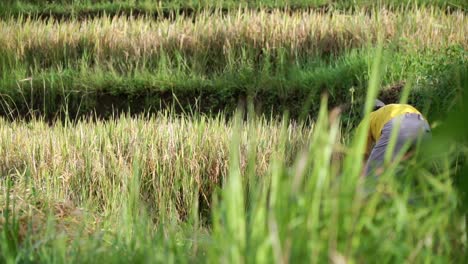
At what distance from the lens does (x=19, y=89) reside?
6344mm

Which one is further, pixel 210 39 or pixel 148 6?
pixel 148 6

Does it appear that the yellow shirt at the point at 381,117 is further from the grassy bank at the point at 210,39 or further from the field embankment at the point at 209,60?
the grassy bank at the point at 210,39

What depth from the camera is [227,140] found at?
14.8 ft

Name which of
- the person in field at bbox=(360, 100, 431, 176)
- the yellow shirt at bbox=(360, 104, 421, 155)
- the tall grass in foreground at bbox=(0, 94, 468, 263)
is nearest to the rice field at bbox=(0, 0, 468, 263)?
the tall grass in foreground at bbox=(0, 94, 468, 263)

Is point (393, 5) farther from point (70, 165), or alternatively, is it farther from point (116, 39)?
point (70, 165)

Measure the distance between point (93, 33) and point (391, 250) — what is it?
6.42 meters

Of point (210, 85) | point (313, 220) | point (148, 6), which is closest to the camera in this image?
point (313, 220)

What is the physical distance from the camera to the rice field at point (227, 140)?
45.6 inches

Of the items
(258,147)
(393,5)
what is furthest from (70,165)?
(393,5)

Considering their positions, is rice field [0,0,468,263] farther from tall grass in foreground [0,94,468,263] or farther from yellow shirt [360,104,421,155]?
yellow shirt [360,104,421,155]

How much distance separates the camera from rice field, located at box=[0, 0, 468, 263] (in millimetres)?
1159

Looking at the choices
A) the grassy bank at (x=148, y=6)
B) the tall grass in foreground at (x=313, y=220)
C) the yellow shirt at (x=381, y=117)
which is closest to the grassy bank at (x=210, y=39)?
the grassy bank at (x=148, y=6)

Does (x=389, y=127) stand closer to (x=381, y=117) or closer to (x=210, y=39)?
(x=381, y=117)

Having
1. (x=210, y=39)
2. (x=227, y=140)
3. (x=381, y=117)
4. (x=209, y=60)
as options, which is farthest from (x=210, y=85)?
(x=381, y=117)
